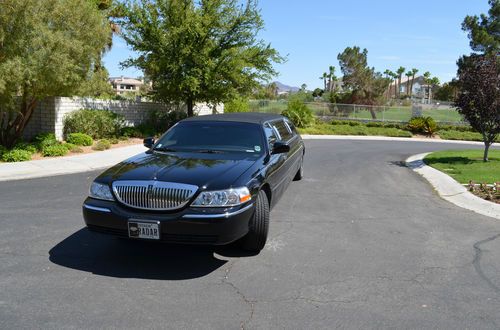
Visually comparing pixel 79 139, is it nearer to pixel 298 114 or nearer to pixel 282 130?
pixel 282 130

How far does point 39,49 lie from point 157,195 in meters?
9.36

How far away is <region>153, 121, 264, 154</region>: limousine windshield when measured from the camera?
19.8ft

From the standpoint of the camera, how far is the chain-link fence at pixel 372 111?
3341 centimetres

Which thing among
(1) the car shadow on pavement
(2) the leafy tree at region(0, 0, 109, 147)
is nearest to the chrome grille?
(1) the car shadow on pavement

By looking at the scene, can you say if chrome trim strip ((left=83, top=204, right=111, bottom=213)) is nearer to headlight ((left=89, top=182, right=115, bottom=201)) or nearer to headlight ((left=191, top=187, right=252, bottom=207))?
headlight ((left=89, top=182, right=115, bottom=201))

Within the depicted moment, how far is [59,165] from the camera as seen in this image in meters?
11.6

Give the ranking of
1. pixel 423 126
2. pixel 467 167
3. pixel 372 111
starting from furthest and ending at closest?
pixel 372 111
pixel 423 126
pixel 467 167

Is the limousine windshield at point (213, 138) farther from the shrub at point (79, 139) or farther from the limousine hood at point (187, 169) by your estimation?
the shrub at point (79, 139)

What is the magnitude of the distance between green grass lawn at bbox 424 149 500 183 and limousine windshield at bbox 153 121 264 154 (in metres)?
6.24

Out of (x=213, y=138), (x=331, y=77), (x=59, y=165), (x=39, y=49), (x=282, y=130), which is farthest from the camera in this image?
(x=331, y=77)

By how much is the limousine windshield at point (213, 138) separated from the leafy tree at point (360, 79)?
41640 millimetres

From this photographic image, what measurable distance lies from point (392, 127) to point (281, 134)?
1021 inches

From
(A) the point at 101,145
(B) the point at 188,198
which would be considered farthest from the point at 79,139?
(B) the point at 188,198

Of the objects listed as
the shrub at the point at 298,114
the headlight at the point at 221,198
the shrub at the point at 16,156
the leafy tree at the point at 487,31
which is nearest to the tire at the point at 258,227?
the headlight at the point at 221,198
